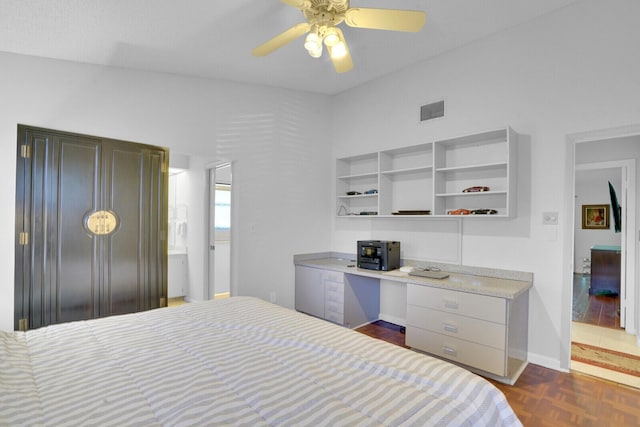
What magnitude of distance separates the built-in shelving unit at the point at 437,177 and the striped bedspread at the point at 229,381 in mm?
1971

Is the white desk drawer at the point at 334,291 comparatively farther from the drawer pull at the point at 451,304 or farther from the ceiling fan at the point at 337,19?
the ceiling fan at the point at 337,19

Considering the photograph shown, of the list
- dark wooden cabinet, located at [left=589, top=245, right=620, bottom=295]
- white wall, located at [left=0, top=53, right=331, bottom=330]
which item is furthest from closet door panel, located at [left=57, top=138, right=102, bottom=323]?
dark wooden cabinet, located at [left=589, top=245, right=620, bottom=295]

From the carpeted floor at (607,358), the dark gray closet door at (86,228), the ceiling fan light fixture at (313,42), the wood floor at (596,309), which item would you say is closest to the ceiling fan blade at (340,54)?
the ceiling fan light fixture at (313,42)

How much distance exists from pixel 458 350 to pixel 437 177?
4.95ft

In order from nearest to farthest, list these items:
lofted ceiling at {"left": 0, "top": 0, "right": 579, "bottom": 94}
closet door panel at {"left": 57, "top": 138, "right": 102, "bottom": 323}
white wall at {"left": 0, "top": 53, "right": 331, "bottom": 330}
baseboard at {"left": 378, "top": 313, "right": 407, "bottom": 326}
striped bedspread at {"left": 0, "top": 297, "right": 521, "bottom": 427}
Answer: striped bedspread at {"left": 0, "top": 297, "right": 521, "bottom": 427}, lofted ceiling at {"left": 0, "top": 0, "right": 579, "bottom": 94}, white wall at {"left": 0, "top": 53, "right": 331, "bottom": 330}, closet door panel at {"left": 57, "top": 138, "right": 102, "bottom": 323}, baseboard at {"left": 378, "top": 313, "right": 407, "bottom": 326}

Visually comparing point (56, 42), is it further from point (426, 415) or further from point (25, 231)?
point (426, 415)

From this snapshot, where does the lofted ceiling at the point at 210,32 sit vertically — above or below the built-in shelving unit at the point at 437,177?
above

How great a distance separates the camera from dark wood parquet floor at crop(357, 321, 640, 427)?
202cm

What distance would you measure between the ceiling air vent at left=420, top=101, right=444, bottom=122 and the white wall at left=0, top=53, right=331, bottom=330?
133 centimetres

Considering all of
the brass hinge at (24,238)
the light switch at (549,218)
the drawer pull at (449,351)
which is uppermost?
the light switch at (549,218)

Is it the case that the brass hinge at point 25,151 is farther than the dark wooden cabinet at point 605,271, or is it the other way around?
the dark wooden cabinet at point 605,271

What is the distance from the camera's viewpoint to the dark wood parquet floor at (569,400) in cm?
202

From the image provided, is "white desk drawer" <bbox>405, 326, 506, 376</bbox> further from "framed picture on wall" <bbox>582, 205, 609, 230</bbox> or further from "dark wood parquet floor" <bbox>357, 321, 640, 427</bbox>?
"framed picture on wall" <bbox>582, 205, 609, 230</bbox>

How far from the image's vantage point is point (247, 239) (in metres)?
3.78
